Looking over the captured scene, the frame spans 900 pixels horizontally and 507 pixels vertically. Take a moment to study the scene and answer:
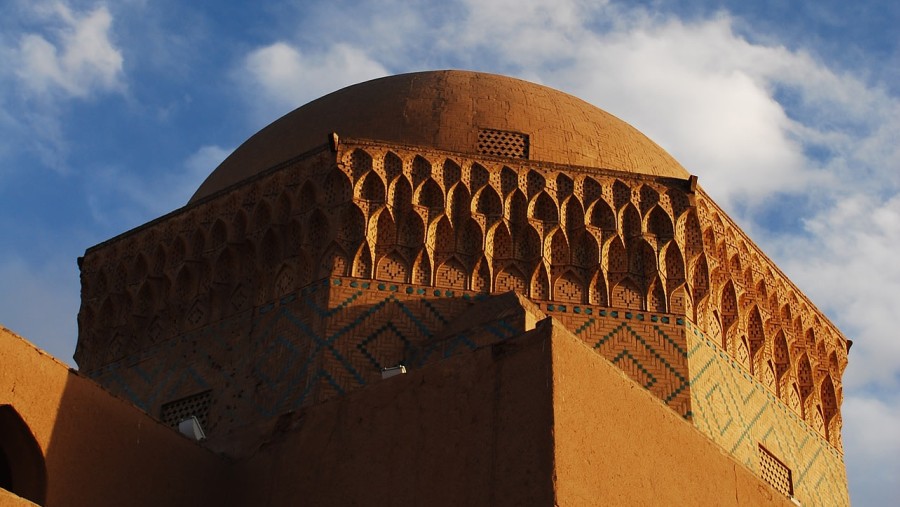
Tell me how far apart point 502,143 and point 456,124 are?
1.03 ft

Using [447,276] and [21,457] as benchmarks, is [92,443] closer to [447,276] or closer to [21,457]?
[21,457]

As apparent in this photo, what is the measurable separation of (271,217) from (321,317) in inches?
36.5

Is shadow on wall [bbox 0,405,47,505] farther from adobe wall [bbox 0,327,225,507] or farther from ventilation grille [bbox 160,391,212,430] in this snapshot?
ventilation grille [bbox 160,391,212,430]

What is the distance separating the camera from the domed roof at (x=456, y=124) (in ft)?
27.3

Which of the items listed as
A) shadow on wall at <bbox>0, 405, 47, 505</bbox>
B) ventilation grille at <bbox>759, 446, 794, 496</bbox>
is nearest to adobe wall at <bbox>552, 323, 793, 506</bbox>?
shadow on wall at <bbox>0, 405, 47, 505</bbox>

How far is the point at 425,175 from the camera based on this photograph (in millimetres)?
7887

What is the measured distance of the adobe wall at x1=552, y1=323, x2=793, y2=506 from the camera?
4750 millimetres

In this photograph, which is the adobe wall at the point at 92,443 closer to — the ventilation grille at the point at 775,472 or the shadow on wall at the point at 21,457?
the shadow on wall at the point at 21,457

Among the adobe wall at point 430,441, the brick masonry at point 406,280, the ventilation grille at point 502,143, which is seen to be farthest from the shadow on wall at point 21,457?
the ventilation grille at point 502,143

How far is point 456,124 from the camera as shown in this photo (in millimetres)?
8367

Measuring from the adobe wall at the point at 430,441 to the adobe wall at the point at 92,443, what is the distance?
1.06ft

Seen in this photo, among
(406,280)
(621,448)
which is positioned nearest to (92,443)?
(621,448)

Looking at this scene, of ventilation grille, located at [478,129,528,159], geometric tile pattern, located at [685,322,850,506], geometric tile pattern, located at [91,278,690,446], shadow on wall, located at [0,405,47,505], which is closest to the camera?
shadow on wall, located at [0,405,47,505]

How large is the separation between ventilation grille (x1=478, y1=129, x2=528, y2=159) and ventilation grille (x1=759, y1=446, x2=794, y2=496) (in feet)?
7.64
